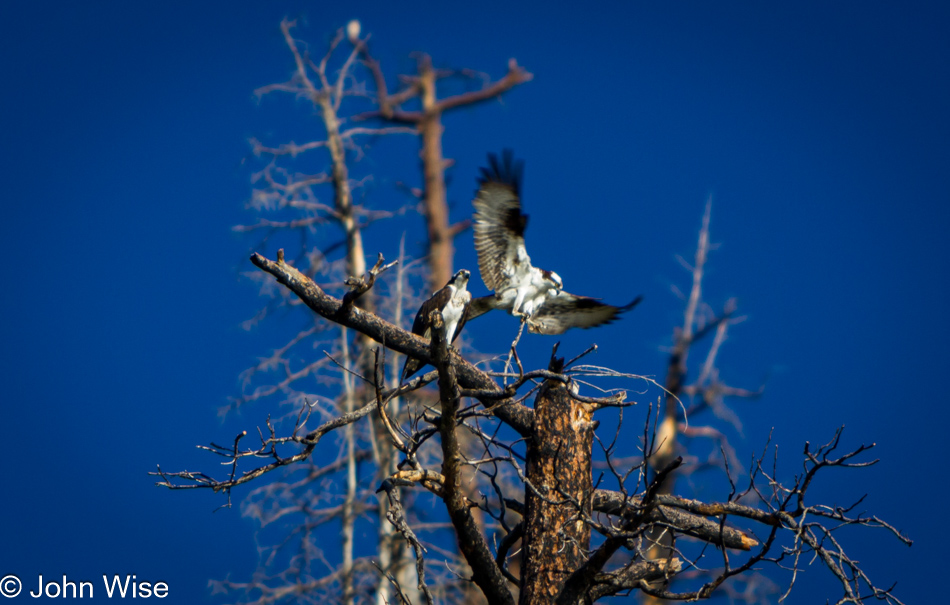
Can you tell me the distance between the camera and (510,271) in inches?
263

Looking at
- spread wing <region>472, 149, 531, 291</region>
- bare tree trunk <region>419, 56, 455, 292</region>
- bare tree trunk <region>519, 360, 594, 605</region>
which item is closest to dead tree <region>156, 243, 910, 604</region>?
bare tree trunk <region>519, 360, 594, 605</region>

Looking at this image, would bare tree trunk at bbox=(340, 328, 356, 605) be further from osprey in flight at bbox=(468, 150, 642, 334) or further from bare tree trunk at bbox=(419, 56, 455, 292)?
osprey in flight at bbox=(468, 150, 642, 334)

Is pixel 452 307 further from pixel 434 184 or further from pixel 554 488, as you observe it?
pixel 434 184

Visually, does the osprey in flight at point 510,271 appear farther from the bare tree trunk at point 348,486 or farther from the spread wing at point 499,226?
the bare tree trunk at point 348,486

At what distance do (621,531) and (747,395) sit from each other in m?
8.87

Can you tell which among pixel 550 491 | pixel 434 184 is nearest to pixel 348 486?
pixel 434 184

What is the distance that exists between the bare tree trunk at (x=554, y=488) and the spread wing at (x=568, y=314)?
7.00 feet

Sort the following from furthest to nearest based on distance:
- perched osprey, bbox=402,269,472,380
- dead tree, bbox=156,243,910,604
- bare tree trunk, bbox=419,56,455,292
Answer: bare tree trunk, bbox=419,56,455,292 → perched osprey, bbox=402,269,472,380 → dead tree, bbox=156,243,910,604

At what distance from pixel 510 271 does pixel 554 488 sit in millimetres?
2596

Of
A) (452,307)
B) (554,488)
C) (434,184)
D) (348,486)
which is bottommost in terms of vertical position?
(554,488)

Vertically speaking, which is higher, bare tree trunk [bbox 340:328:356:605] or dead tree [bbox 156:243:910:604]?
bare tree trunk [bbox 340:328:356:605]

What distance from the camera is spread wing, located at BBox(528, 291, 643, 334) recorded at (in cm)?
678

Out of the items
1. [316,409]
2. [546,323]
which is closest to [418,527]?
[316,409]

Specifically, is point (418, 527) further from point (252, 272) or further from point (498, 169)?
point (498, 169)
